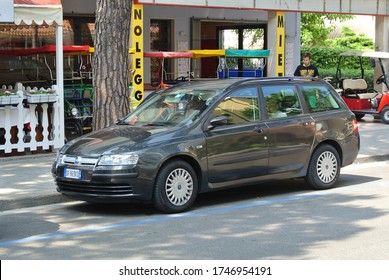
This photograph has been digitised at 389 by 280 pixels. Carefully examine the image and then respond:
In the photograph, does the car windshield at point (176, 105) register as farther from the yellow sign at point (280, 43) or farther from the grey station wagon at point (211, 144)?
the yellow sign at point (280, 43)

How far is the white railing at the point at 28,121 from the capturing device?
13.4 m

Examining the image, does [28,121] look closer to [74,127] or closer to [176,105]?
[74,127]

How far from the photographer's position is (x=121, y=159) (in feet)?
28.9

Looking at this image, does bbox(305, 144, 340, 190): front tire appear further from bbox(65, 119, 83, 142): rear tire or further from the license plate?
bbox(65, 119, 83, 142): rear tire

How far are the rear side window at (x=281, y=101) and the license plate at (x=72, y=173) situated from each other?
2.85 m

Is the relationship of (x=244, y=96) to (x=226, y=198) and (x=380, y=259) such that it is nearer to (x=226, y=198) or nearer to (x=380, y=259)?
(x=226, y=198)

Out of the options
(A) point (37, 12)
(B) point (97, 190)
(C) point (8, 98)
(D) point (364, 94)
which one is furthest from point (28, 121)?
(D) point (364, 94)

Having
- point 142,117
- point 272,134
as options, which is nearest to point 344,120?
point 272,134

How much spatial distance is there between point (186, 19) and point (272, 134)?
1421 cm

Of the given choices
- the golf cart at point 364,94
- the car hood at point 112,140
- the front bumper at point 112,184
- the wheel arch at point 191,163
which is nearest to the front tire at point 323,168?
the wheel arch at point 191,163

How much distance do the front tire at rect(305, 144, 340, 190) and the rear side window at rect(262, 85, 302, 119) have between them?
702 millimetres

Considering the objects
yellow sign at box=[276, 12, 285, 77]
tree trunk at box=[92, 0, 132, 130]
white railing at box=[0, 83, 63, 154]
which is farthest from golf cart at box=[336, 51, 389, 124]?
tree trunk at box=[92, 0, 132, 130]

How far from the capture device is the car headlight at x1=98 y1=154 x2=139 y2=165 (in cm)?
880

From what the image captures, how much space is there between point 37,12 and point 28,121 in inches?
80.6
